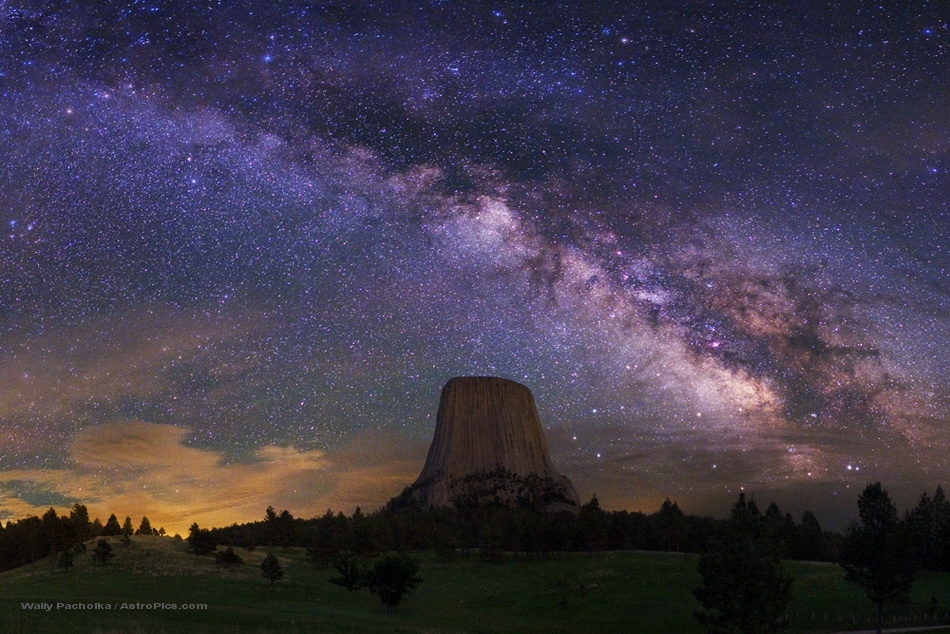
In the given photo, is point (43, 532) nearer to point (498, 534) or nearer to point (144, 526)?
point (144, 526)

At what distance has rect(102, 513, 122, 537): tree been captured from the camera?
122 m

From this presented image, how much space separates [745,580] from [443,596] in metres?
42.4

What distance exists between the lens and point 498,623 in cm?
5756

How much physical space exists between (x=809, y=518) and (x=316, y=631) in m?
114

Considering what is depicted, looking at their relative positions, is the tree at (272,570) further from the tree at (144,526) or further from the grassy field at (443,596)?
the tree at (144,526)

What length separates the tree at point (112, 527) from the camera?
400ft

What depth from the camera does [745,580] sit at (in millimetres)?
36781

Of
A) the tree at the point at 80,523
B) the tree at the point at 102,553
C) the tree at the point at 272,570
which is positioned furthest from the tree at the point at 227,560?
the tree at the point at 80,523

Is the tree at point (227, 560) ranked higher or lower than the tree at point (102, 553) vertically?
lower

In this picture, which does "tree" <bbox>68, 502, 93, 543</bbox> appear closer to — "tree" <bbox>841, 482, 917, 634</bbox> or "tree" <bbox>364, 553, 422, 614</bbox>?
"tree" <bbox>364, 553, 422, 614</bbox>

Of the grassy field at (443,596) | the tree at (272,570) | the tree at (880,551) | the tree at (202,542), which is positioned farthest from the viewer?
the tree at (202,542)

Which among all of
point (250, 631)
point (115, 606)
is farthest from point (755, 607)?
point (115, 606)

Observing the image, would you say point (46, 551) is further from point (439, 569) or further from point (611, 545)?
point (611, 545)

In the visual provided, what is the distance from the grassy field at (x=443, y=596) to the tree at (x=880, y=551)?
13.5ft
